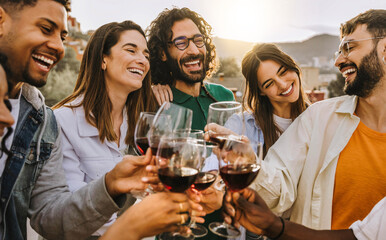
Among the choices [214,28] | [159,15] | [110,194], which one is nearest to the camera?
[110,194]

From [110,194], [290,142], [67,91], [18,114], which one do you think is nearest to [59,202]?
[110,194]

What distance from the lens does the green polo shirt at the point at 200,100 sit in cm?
318

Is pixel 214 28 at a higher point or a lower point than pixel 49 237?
higher

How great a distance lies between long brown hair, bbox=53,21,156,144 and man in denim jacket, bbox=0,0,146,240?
1.72 ft

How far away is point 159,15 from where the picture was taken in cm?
374

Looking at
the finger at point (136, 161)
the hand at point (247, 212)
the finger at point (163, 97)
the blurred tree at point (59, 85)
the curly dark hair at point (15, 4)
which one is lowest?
the blurred tree at point (59, 85)

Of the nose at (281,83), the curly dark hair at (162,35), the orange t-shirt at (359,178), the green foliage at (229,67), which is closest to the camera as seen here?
the orange t-shirt at (359,178)

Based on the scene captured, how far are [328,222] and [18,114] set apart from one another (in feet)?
7.84

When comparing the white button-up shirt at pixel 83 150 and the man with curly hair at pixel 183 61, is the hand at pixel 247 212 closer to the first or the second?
the white button-up shirt at pixel 83 150

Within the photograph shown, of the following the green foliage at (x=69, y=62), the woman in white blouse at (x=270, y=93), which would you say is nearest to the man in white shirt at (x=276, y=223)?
the woman in white blouse at (x=270, y=93)

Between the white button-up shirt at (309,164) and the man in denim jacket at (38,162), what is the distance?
1140 mm

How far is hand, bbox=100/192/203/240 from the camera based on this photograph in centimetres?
139

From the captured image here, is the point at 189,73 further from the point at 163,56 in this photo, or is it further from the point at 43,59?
the point at 43,59

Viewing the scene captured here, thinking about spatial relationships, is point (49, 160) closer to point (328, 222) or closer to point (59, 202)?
point (59, 202)
